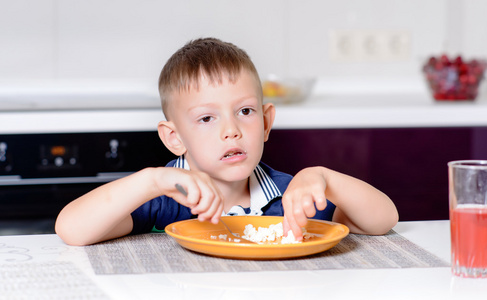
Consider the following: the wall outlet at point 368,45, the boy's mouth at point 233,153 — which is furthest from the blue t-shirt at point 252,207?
the wall outlet at point 368,45

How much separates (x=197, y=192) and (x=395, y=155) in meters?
1.32

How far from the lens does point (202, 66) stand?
4.03 ft

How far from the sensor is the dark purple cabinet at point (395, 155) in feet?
6.92

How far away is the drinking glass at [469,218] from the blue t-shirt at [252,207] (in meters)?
0.46

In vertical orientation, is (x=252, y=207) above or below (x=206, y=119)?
below

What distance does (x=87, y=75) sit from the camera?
2.51m

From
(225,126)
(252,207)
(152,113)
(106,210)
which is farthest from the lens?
(152,113)

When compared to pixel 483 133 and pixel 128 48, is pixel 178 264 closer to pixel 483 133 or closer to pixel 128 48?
pixel 483 133

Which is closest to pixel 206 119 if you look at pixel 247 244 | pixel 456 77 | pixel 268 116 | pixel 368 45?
pixel 268 116

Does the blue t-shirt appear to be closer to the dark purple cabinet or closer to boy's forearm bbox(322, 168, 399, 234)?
boy's forearm bbox(322, 168, 399, 234)

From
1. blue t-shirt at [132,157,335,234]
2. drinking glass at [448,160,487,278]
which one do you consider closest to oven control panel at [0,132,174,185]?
blue t-shirt at [132,157,335,234]

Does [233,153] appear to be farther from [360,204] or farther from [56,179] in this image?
[56,179]

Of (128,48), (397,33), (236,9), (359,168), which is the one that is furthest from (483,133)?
(128,48)

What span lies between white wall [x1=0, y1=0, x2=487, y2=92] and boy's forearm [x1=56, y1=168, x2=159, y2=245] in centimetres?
147
